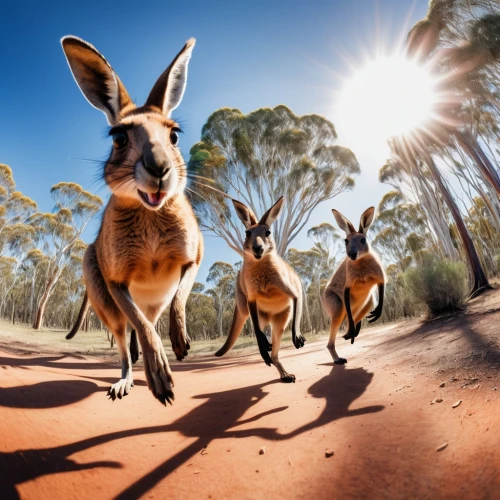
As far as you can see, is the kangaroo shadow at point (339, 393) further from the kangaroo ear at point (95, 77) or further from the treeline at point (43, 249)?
the treeline at point (43, 249)

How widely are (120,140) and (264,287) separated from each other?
1899mm

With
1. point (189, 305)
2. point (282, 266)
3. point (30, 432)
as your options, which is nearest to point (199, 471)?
point (30, 432)

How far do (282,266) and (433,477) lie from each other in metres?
2.58

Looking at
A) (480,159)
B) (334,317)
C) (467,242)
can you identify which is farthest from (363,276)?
(480,159)

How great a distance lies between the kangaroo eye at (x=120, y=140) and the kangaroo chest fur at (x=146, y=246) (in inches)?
16.7

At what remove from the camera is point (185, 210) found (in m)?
2.60

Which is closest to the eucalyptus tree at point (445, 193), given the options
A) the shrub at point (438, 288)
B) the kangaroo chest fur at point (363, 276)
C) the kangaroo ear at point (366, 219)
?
Result: the shrub at point (438, 288)

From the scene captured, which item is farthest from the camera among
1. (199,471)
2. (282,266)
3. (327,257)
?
(327,257)

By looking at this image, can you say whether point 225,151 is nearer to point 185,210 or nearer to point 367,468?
point 185,210

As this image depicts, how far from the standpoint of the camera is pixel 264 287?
11.3ft

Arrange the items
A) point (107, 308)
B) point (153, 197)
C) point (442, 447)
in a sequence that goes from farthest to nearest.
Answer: point (107, 308) < point (153, 197) < point (442, 447)

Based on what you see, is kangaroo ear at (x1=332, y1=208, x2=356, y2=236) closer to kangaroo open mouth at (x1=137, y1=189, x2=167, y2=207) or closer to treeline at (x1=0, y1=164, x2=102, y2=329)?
kangaroo open mouth at (x1=137, y1=189, x2=167, y2=207)

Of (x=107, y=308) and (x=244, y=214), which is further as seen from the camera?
(x=244, y=214)

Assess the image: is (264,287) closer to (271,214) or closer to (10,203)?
(271,214)
